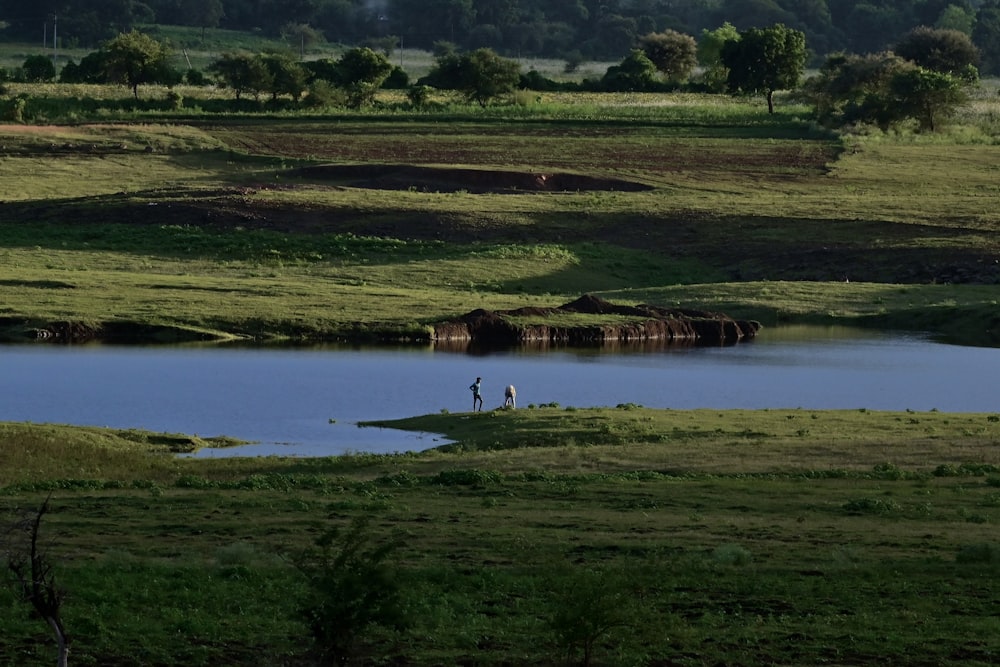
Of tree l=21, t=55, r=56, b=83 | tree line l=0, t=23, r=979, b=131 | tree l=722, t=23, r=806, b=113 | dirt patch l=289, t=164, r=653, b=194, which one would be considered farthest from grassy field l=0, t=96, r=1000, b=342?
tree l=21, t=55, r=56, b=83

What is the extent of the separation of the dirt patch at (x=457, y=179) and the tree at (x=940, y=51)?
2802 inches

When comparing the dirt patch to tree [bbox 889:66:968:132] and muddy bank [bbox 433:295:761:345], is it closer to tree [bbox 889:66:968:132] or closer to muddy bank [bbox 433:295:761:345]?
muddy bank [bbox 433:295:761:345]

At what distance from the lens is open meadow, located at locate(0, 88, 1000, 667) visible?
57.5 feet

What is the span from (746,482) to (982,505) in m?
3.81

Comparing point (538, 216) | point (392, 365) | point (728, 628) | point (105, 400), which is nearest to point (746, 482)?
point (728, 628)

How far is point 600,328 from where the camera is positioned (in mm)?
57156

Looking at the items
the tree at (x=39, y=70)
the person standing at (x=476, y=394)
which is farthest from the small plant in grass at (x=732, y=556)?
the tree at (x=39, y=70)

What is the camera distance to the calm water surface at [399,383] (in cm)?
3766

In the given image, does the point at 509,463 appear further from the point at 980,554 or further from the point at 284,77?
the point at 284,77

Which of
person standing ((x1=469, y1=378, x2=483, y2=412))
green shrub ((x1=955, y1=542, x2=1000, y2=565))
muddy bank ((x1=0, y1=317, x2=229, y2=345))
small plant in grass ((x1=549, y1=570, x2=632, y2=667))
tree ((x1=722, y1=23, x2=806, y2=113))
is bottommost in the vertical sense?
muddy bank ((x1=0, y1=317, x2=229, y2=345))

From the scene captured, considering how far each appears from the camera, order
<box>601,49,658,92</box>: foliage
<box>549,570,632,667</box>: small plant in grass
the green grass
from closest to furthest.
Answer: <box>549,570,632,667</box>: small plant in grass, the green grass, <box>601,49,658,92</box>: foliage

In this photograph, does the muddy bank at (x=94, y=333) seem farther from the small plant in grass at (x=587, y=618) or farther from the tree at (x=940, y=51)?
the tree at (x=940, y=51)

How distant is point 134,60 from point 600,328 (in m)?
77.9

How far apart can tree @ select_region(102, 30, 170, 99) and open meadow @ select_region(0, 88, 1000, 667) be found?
3428cm
